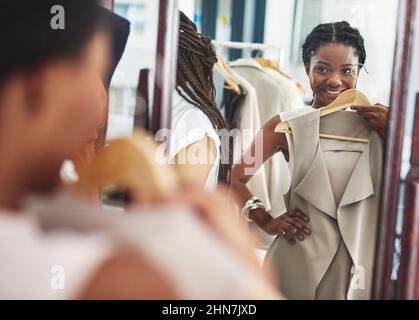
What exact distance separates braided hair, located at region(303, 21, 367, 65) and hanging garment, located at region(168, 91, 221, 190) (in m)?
0.14

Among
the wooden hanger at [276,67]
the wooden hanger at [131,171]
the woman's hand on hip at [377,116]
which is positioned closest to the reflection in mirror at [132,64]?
the wooden hanger at [131,171]

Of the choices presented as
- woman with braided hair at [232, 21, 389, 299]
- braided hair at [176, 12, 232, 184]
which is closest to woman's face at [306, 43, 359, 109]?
woman with braided hair at [232, 21, 389, 299]

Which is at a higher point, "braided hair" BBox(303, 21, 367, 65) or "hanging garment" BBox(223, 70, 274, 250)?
"braided hair" BBox(303, 21, 367, 65)

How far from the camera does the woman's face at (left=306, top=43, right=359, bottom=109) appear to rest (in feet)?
2.02

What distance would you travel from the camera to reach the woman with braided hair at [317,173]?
0.61 meters

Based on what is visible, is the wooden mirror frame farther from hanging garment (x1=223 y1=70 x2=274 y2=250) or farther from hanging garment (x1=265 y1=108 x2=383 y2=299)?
hanging garment (x1=223 y1=70 x2=274 y2=250)

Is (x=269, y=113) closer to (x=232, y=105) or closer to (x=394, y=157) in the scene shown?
(x=232, y=105)

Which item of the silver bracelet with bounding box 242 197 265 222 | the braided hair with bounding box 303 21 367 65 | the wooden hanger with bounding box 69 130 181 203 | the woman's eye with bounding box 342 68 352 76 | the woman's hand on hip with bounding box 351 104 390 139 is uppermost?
the braided hair with bounding box 303 21 367 65

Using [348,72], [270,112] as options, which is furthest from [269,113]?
[348,72]

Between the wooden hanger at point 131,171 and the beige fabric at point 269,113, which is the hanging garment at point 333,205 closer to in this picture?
the beige fabric at point 269,113

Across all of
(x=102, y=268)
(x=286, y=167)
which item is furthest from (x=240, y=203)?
(x=102, y=268)

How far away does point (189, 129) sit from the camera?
63 cm

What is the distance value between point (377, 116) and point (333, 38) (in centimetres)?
11

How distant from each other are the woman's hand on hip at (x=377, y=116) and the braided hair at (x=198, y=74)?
167mm
